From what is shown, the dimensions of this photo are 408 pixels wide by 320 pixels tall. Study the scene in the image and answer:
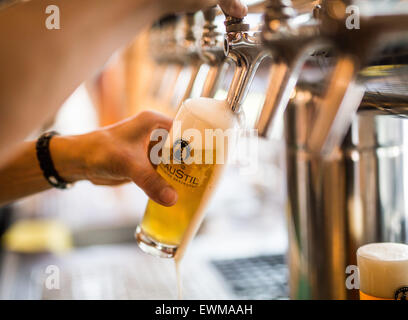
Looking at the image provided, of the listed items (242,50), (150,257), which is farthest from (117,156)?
(150,257)

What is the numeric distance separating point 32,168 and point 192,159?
53 cm

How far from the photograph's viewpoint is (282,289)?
131 cm

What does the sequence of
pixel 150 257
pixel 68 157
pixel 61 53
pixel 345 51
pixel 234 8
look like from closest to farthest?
pixel 345 51
pixel 234 8
pixel 61 53
pixel 68 157
pixel 150 257

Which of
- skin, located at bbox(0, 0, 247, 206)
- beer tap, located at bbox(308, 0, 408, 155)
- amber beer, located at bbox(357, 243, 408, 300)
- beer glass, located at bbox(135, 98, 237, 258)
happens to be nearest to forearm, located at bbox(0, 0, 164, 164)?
skin, located at bbox(0, 0, 247, 206)

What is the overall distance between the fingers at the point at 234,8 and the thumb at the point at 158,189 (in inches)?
11.8

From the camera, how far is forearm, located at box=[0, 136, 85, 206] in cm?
104

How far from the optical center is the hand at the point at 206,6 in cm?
61

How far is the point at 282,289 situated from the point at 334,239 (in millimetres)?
402

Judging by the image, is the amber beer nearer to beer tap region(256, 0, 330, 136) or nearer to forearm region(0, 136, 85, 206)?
beer tap region(256, 0, 330, 136)

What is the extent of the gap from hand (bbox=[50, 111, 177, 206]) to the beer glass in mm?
28

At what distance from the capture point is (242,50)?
25.0 inches

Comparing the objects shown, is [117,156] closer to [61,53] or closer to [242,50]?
[61,53]

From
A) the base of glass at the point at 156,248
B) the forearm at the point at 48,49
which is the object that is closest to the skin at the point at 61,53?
the forearm at the point at 48,49
